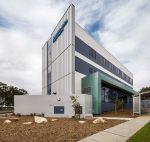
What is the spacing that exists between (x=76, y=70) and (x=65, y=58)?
11.5 ft

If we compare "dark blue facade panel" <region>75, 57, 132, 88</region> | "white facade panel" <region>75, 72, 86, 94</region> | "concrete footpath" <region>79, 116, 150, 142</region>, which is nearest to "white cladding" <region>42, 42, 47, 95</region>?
"dark blue facade panel" <region>75, 57, 132, 88</region>

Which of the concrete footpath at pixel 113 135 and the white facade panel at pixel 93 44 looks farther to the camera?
the white facade panel at pixel 93 44

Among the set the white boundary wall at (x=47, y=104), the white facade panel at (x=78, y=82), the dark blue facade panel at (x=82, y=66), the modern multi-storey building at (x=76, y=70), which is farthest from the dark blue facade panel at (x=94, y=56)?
the white boundary wall at (x=47, y=104)

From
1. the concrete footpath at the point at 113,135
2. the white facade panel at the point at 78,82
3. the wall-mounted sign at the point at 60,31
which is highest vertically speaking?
the wall-mounted sign at the point at 60,31

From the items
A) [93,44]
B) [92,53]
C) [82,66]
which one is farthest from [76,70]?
[93,44]

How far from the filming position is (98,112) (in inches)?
1457

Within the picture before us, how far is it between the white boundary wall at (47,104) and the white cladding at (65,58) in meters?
3.60

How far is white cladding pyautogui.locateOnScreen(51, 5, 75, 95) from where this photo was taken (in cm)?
3812

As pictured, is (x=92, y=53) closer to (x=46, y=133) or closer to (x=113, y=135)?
(x=46, y=133)

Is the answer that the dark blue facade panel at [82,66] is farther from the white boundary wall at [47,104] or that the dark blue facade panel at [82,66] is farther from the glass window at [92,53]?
the white boundary wall at [47,104]

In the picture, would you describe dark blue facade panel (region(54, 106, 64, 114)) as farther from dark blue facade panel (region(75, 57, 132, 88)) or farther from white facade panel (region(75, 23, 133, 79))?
white facade panel (region(75, 23, 133, 79))

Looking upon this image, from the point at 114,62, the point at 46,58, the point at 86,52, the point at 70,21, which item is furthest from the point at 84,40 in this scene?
Result: the point at 114,62

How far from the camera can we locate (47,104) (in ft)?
114

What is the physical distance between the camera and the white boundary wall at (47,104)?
33438 mm
